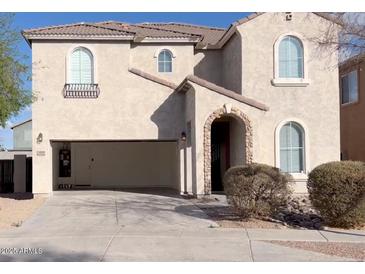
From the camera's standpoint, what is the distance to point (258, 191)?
1326 centimetres

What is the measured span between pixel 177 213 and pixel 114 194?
21.2 ft

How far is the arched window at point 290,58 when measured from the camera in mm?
19828

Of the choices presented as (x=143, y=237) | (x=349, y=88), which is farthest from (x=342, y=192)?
(x=349, y=88)

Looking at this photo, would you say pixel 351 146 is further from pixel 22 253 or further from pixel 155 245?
pixel 22 253

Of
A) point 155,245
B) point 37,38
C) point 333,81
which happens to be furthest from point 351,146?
point 155,245

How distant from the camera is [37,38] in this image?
65.1 ft

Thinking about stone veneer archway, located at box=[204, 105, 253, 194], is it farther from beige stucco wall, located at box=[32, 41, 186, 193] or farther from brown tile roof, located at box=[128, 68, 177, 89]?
beige stucco wall, located at box=[32, 41, 186, 193]

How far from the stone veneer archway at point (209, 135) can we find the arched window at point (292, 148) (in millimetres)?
1906

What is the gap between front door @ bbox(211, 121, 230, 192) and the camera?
71.9ft

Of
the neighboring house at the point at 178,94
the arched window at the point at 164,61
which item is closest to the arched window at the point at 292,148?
the neighboring house at the point at 178,94

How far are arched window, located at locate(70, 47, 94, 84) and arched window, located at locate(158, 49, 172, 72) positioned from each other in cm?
322

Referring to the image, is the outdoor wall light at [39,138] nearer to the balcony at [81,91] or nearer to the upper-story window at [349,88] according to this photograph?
the balcony at [81,91]

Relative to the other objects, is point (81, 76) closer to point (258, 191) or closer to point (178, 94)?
point (178, 94)

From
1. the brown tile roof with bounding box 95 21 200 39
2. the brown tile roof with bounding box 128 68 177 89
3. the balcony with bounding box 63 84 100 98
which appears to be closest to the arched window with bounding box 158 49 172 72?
the brown tile roof with bounding box 95 21 200 39
